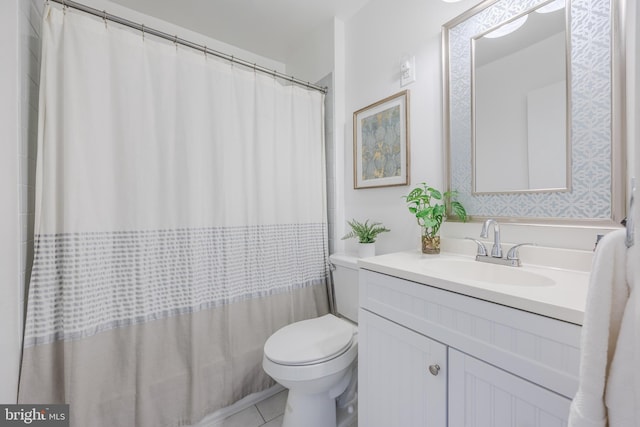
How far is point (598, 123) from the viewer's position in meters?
0.84

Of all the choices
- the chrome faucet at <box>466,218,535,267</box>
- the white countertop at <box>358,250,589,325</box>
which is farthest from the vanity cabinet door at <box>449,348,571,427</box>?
the chrome faucet at <box>466,218,535,267</box>

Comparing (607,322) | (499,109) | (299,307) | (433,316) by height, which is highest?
(499,109)

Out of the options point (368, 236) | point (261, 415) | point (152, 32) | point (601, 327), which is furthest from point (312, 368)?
point (152, 32)

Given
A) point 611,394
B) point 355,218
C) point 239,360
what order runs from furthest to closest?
point 355,218
point 239,360
point 611,394

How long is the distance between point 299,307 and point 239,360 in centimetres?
45

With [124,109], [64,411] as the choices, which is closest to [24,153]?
[124,109]

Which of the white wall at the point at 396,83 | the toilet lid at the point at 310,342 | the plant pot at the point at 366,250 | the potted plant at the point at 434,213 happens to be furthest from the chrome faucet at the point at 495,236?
the toilet lid at the point at 310,342

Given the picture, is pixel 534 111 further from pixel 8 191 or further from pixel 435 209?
pixel 8 191

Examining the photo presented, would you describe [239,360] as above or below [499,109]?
below

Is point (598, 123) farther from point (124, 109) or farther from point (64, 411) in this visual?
point (64, 411)

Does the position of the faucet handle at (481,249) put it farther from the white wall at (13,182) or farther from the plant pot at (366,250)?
the white wall at (13,182)

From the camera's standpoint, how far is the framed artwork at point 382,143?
1423mm

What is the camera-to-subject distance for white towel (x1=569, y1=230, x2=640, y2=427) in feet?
1.27

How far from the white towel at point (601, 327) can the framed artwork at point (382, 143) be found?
1.03 meters
